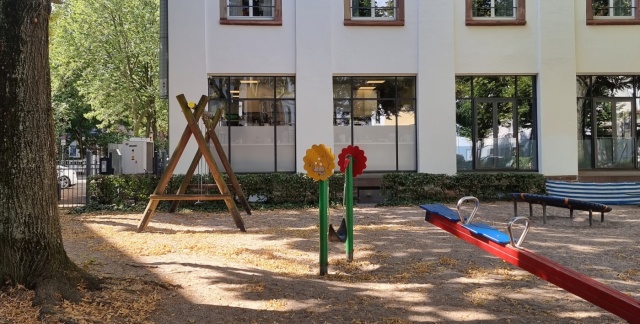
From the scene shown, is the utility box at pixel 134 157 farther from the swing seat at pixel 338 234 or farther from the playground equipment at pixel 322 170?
the playground equipment at pixel 322 170

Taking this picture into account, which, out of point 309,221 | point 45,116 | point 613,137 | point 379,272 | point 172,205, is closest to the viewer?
point 45,116

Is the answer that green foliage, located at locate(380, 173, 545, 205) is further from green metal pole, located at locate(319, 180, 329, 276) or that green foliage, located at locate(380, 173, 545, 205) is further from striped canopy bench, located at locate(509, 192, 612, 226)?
green metal pole, located at locate(319, 180, 329, 276)

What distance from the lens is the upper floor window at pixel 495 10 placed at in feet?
52.3

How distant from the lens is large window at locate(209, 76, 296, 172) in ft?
51.6

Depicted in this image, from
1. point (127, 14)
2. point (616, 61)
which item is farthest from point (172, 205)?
point (127, 14)

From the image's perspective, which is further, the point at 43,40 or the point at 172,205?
the point at 172,205

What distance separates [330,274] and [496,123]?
11614 mm

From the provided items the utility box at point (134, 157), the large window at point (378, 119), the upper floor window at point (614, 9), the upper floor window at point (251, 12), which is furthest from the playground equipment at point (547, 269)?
the upper floor window at point (614, 9)

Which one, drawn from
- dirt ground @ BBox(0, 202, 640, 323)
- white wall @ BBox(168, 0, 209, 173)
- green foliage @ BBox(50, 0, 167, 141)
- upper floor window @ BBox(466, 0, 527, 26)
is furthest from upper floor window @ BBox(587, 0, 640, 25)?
green foliage @ BBox(50, 0, 167, 141)

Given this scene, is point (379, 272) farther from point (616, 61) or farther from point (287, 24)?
point (616, 61)

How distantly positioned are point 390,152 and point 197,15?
6774 millimetres

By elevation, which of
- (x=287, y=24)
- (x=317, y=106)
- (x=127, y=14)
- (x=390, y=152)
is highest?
(x=127, y=14)

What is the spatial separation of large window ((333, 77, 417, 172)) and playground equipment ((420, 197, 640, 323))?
29.8 ft

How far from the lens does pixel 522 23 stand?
15.8m
